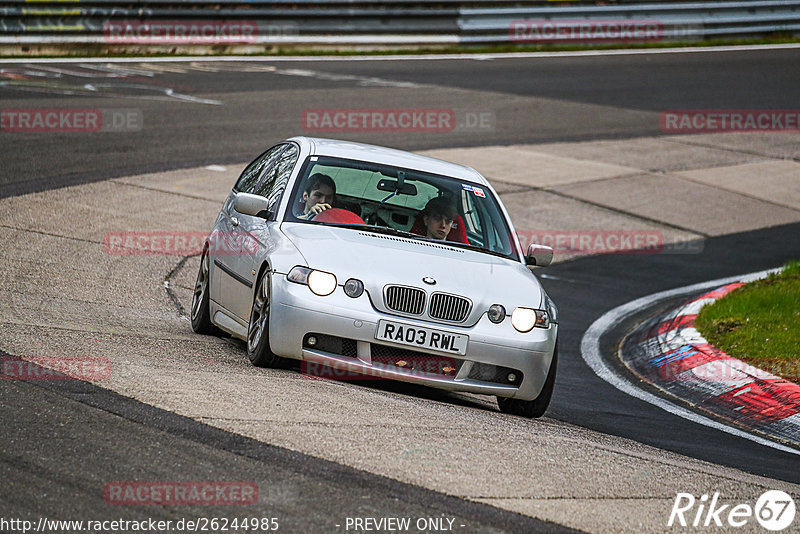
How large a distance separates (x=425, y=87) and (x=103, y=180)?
32.9 ft

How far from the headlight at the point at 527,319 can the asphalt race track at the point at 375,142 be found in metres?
0.58

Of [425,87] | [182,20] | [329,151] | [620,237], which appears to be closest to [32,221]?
[329,151]

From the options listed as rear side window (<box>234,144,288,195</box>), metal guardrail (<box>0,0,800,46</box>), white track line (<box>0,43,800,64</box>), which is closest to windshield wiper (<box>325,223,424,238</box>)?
rear side window (<box>234,144,288,195</box>)

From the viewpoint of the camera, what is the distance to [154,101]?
20344 mm

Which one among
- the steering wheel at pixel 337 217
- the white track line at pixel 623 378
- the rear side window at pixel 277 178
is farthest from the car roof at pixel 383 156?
the white track line at pixel 623 378

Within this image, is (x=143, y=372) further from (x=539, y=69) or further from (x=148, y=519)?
(x=539, y=69)

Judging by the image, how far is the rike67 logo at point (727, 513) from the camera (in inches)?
209

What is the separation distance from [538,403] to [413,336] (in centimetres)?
104

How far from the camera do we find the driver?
8344 millimetres

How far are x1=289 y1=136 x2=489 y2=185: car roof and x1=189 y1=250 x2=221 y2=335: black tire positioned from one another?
1.22m

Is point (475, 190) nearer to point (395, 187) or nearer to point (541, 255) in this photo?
point (395, 187)

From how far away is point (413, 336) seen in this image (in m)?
7.25

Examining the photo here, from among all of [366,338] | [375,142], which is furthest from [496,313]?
[375,142]

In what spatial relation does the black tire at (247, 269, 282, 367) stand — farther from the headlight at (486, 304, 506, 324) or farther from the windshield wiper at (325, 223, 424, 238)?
the headlight at (486, 304, 506, 324)
